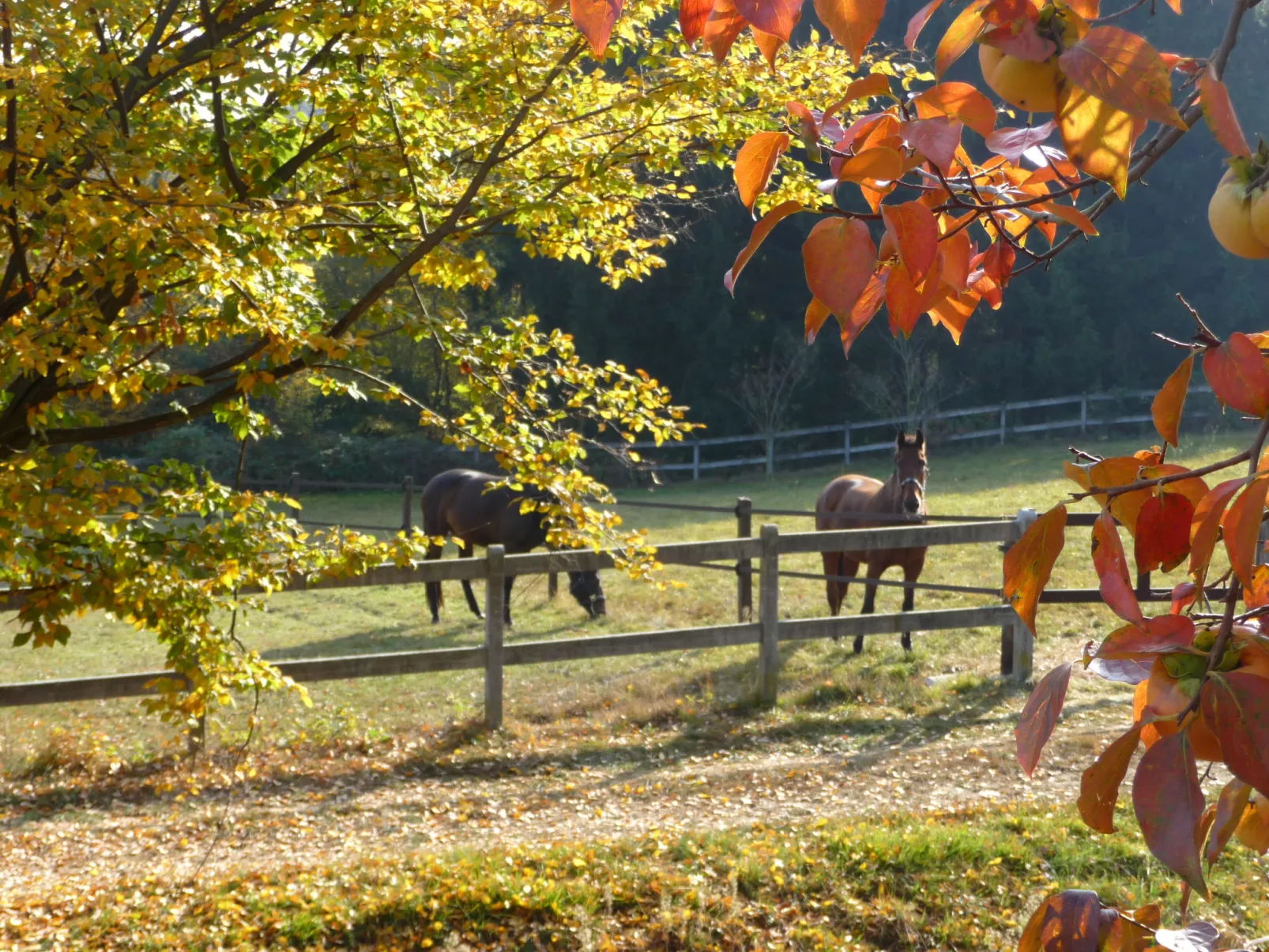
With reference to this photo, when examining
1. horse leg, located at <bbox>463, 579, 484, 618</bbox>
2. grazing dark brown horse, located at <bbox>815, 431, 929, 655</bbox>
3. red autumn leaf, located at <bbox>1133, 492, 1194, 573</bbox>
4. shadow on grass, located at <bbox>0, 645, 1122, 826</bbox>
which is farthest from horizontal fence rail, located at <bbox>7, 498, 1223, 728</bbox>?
red autumn leaf, located at <bbox>1133, 492, 1194, 573</bbox>

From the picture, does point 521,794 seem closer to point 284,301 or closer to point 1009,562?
point 284,301

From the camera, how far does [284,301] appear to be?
417cm

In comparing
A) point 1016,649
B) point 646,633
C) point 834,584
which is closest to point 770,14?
point 646,633

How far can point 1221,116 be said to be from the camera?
0.60 metres

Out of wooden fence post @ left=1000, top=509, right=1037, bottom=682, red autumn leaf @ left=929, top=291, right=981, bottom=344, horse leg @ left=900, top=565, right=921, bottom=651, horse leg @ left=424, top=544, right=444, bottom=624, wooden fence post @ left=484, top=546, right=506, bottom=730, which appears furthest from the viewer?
horse leg @ left=424, top=544, right=444, bottom=624

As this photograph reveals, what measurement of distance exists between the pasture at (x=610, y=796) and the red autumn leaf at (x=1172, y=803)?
155 inches

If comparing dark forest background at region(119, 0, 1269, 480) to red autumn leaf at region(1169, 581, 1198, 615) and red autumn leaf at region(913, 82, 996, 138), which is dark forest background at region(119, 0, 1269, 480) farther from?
red autumn leaf at region(913, 82, 996, 138)

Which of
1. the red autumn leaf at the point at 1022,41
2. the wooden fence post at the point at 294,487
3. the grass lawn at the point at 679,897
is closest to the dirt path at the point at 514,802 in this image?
the grass lawn at the point at 679,897

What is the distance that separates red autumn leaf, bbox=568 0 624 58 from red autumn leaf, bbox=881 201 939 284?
263 millimetres

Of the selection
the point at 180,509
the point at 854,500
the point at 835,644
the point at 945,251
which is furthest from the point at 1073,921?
the point at 854,500

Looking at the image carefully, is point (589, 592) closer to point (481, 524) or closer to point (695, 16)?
point (481, 524)

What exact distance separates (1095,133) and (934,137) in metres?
0.10

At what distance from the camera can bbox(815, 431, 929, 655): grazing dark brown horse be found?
396 inches

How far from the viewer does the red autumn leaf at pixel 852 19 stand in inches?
29.4
